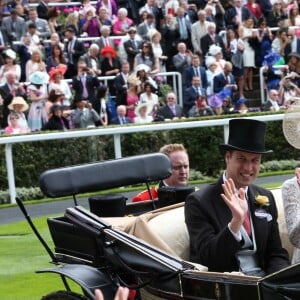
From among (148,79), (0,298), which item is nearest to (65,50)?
(148,79)

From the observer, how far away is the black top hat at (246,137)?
23.7ft

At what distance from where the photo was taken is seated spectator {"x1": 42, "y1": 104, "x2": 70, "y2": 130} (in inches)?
773

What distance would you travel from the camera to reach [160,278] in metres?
6.60

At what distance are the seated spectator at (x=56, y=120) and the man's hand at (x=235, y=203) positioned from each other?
1296 cm

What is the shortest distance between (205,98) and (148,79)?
1.29 m

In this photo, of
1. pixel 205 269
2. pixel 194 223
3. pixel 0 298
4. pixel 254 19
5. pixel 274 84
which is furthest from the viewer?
pixel 254 19

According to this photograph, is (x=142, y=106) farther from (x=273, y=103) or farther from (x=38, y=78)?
(x=273, y=103)

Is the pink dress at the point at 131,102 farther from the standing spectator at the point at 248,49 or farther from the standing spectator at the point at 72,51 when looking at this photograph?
the standing spectator at the point at 248,49

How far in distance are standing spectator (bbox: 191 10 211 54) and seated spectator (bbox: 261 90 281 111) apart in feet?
8.55

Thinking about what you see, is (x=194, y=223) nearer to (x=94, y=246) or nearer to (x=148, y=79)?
(x=94, y=246)

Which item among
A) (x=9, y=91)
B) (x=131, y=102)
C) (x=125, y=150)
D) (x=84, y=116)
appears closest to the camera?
(x=125, y=150)

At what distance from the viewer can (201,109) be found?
22.4 metres

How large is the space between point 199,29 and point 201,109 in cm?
367

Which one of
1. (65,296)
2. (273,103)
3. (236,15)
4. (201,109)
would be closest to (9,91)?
(201,109)
